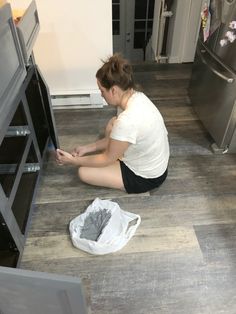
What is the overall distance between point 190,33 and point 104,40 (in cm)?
118

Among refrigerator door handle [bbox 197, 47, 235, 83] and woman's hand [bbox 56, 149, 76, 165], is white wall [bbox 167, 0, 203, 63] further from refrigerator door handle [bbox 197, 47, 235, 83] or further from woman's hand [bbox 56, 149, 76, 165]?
woman's hand [bbox 56, 149, 76, 165]

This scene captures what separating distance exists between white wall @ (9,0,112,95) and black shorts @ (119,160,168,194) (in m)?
1.03

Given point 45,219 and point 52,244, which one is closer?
point 52,244

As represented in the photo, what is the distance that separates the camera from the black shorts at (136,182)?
4.71 ft

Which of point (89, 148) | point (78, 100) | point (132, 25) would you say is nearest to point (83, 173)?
point (89, 148)

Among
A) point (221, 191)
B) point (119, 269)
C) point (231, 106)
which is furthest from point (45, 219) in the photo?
point (231, 106)

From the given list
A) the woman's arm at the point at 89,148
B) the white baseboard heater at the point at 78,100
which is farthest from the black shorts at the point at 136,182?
the white baseboard heater at the point at 78,100

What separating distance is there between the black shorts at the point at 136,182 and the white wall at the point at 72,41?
1.03 meters

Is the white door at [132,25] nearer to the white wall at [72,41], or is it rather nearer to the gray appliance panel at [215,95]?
the white wall at [72,41]

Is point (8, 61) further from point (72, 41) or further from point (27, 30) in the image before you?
point (72, 41)

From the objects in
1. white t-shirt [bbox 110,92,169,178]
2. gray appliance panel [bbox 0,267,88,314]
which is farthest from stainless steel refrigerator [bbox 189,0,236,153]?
gray appliance panel [bbox 0,267,88,314]

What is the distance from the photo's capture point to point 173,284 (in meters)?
1.15

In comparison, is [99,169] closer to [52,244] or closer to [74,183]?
[74,183]

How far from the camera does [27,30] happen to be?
3.92 ft
